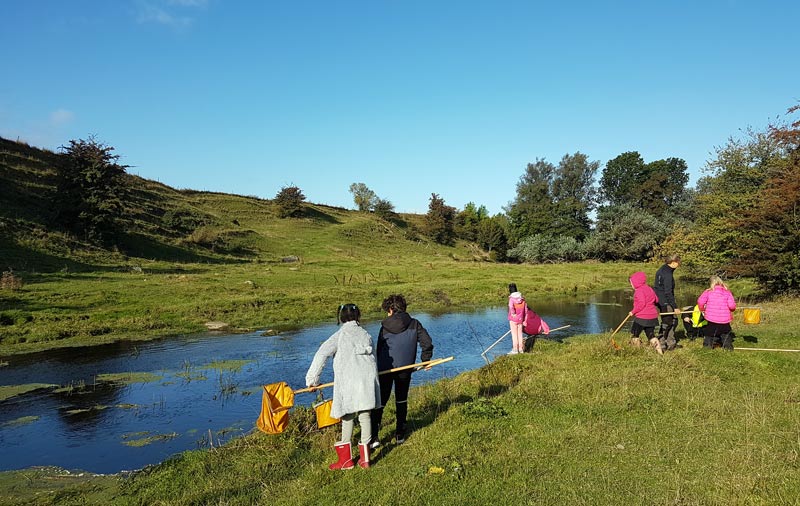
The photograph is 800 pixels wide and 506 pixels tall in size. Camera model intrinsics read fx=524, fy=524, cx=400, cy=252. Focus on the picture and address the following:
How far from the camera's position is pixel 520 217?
85.2 m

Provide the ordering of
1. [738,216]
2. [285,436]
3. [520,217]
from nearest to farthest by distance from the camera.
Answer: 1. [285,436]
2. [738,216]
3. [520,217]

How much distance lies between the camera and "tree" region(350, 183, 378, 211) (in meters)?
107

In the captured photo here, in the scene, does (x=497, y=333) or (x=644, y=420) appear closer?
(x=644, y=420)

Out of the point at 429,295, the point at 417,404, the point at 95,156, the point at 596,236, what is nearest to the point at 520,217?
the point at 596,236

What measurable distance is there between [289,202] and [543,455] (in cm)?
6945

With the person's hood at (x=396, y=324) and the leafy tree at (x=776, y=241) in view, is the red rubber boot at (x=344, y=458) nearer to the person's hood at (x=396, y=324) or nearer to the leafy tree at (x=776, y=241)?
the person's hood at (x=396, y=324)

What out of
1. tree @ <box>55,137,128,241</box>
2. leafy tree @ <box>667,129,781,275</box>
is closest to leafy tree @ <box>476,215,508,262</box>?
leafy tree @ <box>667,129,781,275</box>

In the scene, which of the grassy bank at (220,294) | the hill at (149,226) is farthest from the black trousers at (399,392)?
the hill at (149,226)

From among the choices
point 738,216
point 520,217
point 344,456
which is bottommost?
point 344,456

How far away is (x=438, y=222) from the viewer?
271 ft

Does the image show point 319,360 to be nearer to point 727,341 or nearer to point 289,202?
point 727,341

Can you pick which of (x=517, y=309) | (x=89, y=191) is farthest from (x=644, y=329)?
(x=89, y=191)

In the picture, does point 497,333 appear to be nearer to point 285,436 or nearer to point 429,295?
point 429,295

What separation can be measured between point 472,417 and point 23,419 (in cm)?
988
